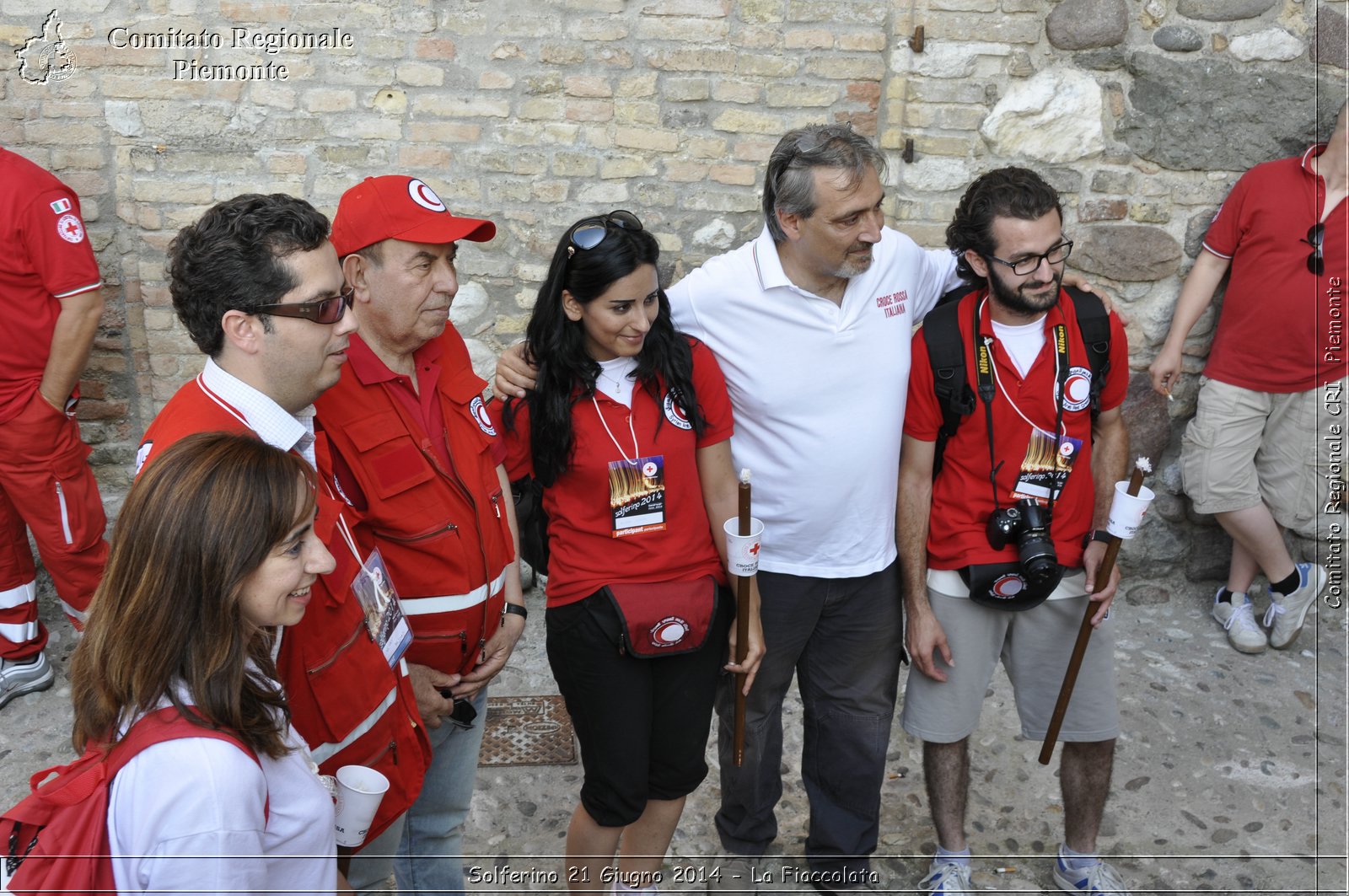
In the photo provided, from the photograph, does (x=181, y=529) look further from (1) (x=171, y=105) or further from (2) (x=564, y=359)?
(1) (x=171, y=105)

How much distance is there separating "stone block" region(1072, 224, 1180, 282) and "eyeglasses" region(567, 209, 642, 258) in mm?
2556

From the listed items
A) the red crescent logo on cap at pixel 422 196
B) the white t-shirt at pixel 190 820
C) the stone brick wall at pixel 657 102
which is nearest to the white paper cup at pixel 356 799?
the white t-shirt at pixel 190 820

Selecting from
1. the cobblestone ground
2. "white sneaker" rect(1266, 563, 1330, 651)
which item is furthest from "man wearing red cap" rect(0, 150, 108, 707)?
"white sneaker" rect(1266, 563, 1330, 651)

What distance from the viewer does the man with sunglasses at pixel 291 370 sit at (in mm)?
2041

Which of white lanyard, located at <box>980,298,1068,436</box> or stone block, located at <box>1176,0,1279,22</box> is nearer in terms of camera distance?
white lanyard, located at <box>980,298,1068,436</box>

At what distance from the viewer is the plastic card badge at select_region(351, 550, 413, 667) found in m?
2.16

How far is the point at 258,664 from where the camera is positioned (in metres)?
1.82

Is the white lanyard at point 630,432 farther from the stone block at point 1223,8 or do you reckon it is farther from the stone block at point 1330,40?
the stone block at point 1330,40

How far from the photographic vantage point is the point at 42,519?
160 inches

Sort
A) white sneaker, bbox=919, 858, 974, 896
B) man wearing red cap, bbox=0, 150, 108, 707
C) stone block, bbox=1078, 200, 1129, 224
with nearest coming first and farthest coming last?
white sneaker, bbox=919, 858, 974, 896 < man wearing red cap, bbox=0, 150, 108, 707 < stone block, bbox=1078, 200, 1129, 224

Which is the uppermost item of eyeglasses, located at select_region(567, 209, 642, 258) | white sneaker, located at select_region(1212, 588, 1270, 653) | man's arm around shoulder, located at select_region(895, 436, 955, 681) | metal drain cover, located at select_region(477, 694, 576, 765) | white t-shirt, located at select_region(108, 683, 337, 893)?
eyeglasses, located at select_region(567, 209, 642, 258)

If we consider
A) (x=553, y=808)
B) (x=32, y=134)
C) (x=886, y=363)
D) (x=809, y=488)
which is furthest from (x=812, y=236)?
(x=32, y=134)

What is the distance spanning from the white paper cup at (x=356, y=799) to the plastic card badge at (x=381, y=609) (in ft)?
0.80

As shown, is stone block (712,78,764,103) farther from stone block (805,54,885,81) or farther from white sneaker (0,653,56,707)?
white sneaker (0,653,56,707)
